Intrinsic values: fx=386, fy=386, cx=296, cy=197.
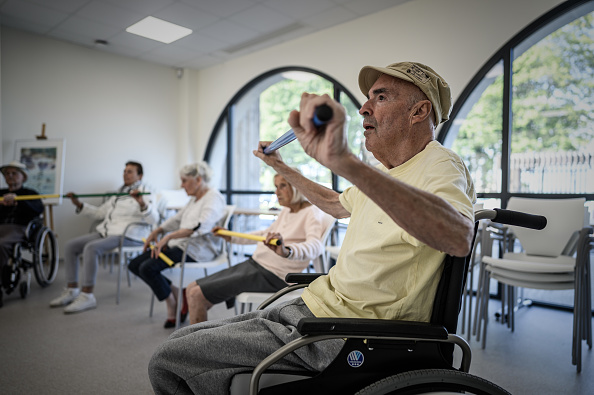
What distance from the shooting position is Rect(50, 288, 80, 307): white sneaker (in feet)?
10.4

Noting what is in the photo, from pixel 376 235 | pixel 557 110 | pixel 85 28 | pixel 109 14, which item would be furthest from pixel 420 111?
pixel 85 28

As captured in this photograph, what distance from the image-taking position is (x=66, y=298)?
3.24 metres

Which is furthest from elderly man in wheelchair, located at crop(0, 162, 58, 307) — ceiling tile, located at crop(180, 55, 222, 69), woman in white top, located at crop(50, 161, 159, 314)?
ceiling tile, located at crop(180, 55, 222, 69)

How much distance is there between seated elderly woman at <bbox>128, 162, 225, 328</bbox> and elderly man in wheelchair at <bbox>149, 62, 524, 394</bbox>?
1.77 meters

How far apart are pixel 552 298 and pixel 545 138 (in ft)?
5.49

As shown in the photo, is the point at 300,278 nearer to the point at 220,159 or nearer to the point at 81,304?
the point at 81,304

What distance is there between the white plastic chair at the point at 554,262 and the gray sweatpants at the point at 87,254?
299cm

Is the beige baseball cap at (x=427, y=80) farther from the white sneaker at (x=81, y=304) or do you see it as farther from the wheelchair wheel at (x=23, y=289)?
the wheelchair wheel at (x=23, y=289)

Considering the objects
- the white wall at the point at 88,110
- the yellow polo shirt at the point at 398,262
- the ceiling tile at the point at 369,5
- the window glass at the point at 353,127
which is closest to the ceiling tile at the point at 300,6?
the ceiling tile at the point at 369,5

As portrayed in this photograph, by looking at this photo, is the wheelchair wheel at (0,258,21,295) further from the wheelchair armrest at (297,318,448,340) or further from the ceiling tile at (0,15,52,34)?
the wheelchair armrest at (297,318,448,340)

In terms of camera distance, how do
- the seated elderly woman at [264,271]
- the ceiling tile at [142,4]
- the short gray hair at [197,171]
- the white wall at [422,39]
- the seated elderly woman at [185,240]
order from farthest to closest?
the ceiling tile at [142,4]
the white wall at [422,39]
the short gray hair at [197,171]
the seated elderly woman at [185,240]
the seated elderly woman at [264,271]

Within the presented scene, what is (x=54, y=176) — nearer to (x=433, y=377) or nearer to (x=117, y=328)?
(x=117, y=328)

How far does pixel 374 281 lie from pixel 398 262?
0.25 feet

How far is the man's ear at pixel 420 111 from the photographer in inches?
41.8
